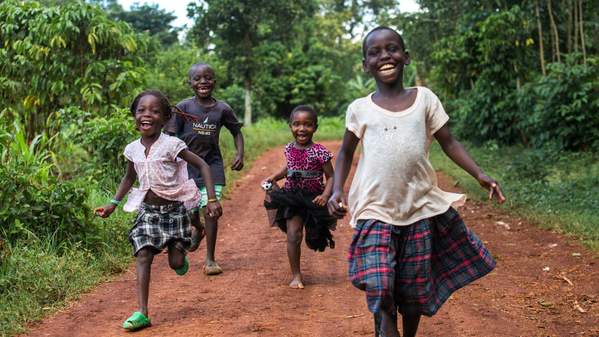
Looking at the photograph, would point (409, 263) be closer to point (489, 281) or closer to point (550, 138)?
point (489, 281)

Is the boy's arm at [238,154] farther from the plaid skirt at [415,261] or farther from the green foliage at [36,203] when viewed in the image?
the plaid skirt at [415,261]

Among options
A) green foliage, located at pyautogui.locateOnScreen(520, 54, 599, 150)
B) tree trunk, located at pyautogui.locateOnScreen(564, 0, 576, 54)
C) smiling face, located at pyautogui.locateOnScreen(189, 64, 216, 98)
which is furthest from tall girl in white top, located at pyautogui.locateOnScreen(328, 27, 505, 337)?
tree trunk, located at pyautogui.locateOnScreen(564, 0, 576, 54)

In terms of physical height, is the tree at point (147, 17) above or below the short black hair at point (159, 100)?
above

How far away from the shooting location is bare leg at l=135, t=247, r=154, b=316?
4.88 m

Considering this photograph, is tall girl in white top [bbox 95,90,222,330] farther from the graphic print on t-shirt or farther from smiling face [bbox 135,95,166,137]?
the graphic print on t-shirt

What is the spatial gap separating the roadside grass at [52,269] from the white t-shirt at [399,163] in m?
2.62

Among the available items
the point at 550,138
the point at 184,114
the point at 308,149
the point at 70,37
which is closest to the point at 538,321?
the point at 308,149

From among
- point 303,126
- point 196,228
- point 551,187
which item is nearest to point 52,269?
point 196,228

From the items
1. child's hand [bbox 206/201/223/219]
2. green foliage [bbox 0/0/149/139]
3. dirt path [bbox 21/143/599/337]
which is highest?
green foliage [bbox 0/0/149/139]

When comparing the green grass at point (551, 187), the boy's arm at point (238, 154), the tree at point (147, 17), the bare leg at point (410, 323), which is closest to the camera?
the bare leg at point (410, 323)

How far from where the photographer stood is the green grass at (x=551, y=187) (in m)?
8.44

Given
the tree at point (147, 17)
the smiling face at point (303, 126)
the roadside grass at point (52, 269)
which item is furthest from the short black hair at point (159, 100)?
the tree at point (147, 17)

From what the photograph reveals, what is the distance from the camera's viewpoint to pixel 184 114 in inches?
246

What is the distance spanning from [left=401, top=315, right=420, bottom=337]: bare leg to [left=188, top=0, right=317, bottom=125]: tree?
22456mm
